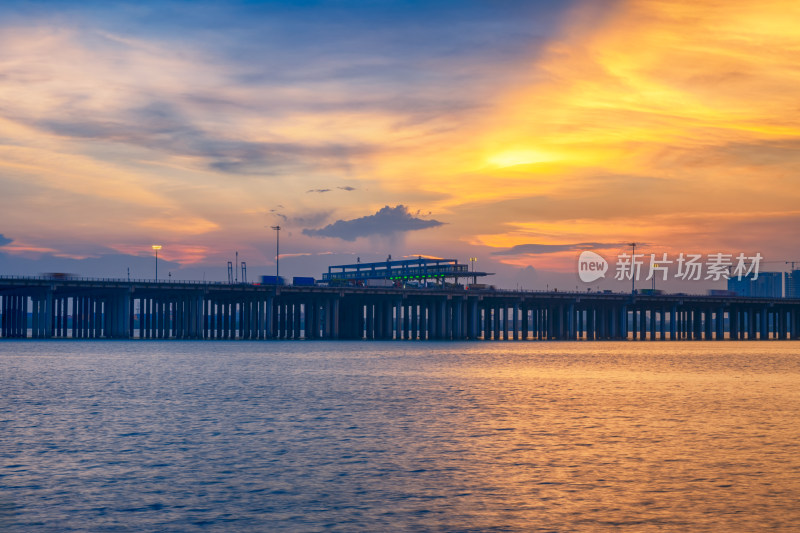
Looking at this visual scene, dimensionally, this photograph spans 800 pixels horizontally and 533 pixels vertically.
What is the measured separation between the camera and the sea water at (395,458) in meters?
21.6

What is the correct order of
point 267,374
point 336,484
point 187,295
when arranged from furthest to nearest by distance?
1. point 187,295
2. point 267,374
3. point 336,484

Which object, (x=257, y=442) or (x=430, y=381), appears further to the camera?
(x=430, y=381)

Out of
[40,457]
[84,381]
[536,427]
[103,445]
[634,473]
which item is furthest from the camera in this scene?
[84,381]

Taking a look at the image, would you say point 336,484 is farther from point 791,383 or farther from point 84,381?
point 791,383

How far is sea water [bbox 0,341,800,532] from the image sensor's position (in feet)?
70.8

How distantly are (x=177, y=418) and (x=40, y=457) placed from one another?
12565mm

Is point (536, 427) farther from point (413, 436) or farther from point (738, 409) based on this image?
point (738, 409)

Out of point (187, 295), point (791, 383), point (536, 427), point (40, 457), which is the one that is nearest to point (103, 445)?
point (40, 457)

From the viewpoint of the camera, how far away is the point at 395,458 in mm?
30656

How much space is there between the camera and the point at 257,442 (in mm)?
34531

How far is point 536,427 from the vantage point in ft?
130

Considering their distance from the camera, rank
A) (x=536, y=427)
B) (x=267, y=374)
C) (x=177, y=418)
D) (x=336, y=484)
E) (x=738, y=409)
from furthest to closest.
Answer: (x=267, y=374)
(x=738, y=409)
(x=177, y=418)
(x=536, y=427)
(x=336, y=484)

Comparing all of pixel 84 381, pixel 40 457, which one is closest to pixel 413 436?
pixel 40 457

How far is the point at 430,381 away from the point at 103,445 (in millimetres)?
40124
